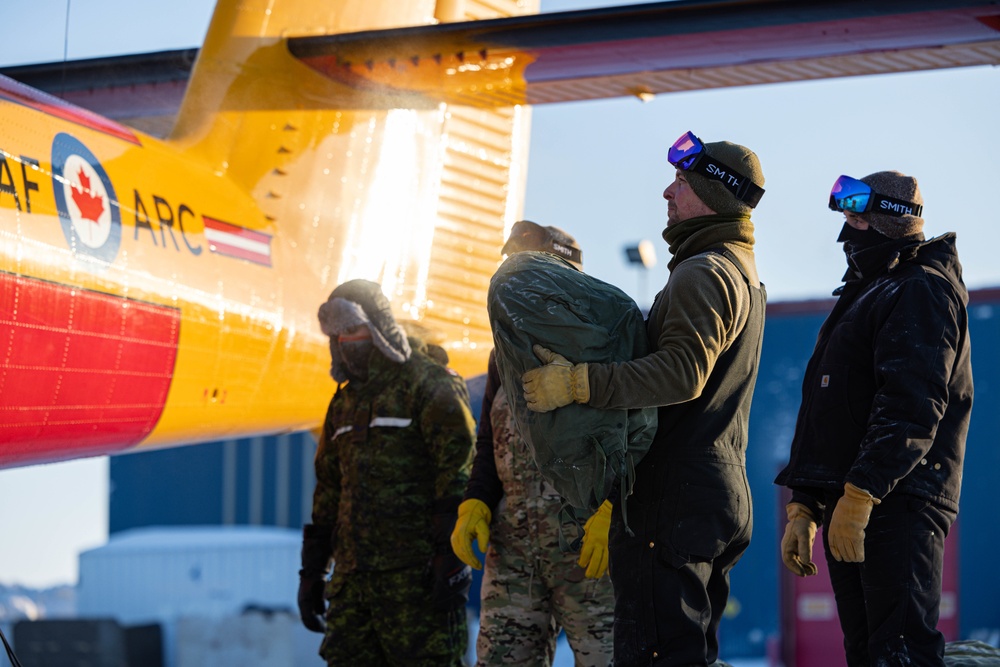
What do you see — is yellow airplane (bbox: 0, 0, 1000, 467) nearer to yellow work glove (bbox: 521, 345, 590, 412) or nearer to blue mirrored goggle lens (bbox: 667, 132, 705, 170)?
blue mirrored goggle lens (bbox: 667, 132, 705, 170)

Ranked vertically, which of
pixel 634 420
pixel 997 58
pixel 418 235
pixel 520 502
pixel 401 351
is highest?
pixel 997 58

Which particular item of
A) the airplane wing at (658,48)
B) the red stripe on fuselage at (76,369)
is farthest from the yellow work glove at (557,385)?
the airplane wing at (658,48)

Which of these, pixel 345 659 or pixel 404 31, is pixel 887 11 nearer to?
pixel 404 31

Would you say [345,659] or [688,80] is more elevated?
[688,80]

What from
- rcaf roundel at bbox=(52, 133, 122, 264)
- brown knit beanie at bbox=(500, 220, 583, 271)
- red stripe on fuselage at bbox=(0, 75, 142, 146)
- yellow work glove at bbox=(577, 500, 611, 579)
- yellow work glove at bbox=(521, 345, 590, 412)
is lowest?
yellow work glove at bbox=(577, 500, 611, 579)

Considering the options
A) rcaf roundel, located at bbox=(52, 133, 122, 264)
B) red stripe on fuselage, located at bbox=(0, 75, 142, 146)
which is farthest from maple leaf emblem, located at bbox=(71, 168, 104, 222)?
red stripe on fuselage, located at bbox=(0, 75, 142, 146)

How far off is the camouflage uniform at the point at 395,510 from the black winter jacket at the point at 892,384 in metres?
1.62

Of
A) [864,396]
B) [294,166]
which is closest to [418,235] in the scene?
[294,166]

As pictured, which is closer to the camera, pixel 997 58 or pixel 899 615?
pixel 899 615

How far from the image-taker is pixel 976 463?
16.3 m

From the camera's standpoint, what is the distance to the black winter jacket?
11.1ft

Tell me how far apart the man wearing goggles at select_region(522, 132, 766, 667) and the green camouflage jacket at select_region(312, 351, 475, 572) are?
158 centimetres

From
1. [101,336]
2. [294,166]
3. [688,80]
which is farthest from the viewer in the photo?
[294,166]

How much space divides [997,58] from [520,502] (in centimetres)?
344
